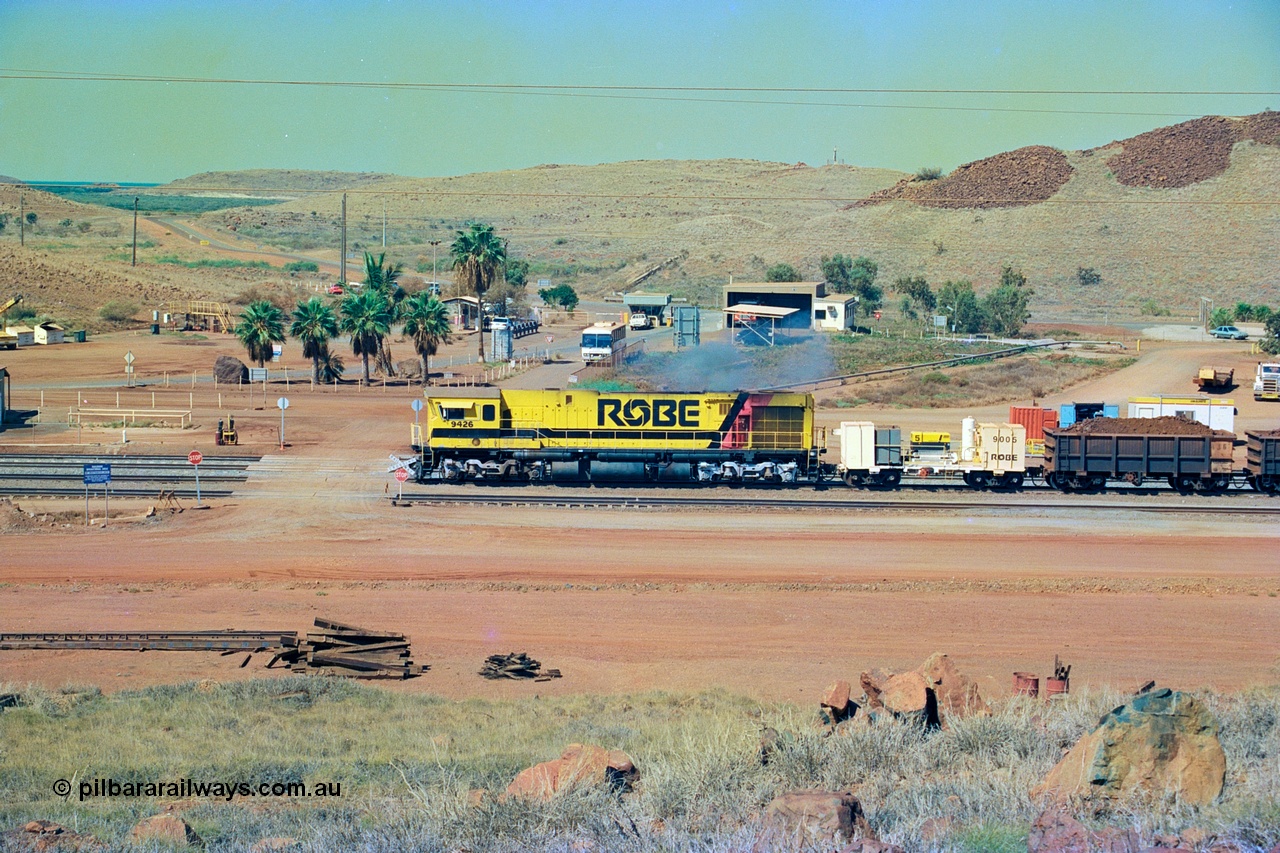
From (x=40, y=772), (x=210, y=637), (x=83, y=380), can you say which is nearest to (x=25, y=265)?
(x=83, y=380)

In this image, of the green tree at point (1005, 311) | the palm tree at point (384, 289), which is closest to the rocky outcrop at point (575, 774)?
the palm tree at point (384, 289)

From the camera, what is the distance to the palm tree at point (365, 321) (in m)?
61.5

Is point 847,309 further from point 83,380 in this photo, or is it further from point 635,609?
point 635,609

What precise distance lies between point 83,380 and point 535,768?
190 feet

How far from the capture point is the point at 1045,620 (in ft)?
82.0

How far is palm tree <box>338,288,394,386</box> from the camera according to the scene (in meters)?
61.5

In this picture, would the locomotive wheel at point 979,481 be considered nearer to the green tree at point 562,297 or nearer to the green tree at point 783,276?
the green tree at point 783,276

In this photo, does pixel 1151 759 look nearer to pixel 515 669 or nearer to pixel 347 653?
pixel 515 669

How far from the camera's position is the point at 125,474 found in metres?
39.1

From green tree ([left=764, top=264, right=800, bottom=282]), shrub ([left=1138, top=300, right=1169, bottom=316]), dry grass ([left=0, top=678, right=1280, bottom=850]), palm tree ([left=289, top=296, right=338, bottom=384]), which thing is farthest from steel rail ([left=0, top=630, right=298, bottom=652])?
shrub ([left=1138, top=300, right=1169, bottom=316])

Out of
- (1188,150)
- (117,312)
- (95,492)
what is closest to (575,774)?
(95,492)

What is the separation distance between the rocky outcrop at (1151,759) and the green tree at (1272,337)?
219ft

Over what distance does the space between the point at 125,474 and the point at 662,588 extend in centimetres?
2233

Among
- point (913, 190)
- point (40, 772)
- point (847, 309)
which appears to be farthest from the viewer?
point (913, 190)
